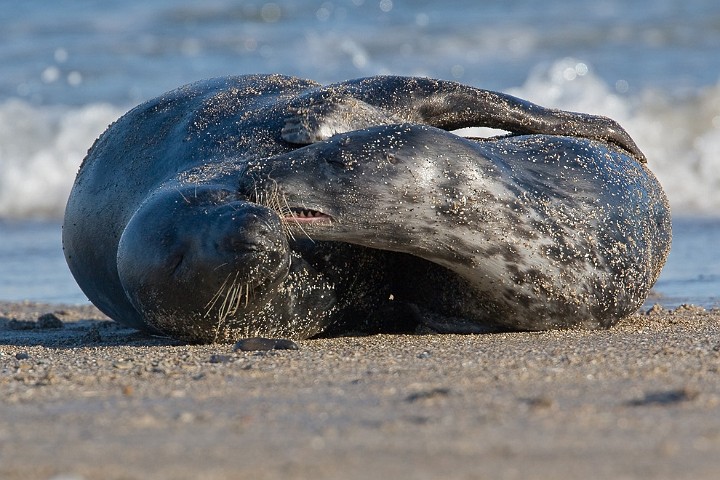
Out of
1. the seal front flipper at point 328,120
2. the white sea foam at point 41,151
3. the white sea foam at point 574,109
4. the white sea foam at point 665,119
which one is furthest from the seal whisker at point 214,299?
the white sea foam at point 41,151

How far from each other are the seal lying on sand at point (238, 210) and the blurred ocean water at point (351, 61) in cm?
344

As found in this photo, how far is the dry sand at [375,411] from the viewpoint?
283 centimetres

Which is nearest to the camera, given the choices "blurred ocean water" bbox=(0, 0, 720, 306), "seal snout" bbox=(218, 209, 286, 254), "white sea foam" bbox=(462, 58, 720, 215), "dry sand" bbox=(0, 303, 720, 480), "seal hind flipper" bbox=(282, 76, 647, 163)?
"dry sand" bbox=(0, 303, 720, 480)

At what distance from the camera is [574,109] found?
48.3 feet

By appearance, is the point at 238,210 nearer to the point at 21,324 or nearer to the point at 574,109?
the point at 21,324

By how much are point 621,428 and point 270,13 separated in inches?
744

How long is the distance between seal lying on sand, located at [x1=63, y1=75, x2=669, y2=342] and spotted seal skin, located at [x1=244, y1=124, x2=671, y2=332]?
0.13 feet

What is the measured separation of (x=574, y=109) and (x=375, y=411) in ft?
38.5

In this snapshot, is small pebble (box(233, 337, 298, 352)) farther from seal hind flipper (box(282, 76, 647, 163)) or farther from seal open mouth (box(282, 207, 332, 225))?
seal hind flipper (box(282, 76, 647, 163))

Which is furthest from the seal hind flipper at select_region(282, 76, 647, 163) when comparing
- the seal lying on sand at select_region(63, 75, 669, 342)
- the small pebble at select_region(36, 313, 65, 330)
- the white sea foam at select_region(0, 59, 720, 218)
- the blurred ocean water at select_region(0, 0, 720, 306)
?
the white sea foam at select_region(0, 59, 720, 218)

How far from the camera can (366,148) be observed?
5.17m

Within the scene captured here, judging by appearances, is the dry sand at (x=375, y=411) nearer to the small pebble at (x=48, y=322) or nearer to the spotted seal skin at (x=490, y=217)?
the spotted seal skin at (x=490, y=217)

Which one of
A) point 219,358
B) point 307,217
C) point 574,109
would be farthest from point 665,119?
point 219,358

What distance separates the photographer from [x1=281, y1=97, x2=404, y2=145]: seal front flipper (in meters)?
5.56
